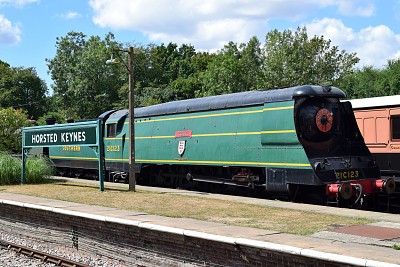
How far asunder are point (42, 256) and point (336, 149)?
26.7ft

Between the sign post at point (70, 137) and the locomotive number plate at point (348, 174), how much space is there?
8164mm

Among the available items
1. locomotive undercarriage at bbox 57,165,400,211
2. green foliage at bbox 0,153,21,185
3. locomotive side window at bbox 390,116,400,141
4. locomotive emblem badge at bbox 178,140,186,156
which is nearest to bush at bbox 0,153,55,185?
green foliage at bbox 0,153,21,185

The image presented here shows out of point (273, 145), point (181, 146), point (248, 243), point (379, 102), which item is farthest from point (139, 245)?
point (379, 102)

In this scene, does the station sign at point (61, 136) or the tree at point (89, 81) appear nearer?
the station sign at point (61, 136)

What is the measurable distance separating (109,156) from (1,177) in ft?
14.9

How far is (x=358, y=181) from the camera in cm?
1378

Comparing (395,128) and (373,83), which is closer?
(395,128)

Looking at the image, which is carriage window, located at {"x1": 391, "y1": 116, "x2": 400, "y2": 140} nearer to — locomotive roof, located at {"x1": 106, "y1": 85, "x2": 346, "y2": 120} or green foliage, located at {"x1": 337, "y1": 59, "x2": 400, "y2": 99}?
locomotive roof, located at {"x1": 106, "y1": 85, "x2": 346, "y2": 120}

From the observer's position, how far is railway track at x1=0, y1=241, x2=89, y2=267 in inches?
405

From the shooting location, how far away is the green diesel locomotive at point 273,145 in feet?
45.4

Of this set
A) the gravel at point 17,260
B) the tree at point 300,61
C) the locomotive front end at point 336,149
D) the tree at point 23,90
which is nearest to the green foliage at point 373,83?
the tree at point 300,61

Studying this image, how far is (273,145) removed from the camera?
14.6 m

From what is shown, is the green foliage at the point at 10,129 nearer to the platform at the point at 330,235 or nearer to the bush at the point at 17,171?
the bush at the point at 17,171

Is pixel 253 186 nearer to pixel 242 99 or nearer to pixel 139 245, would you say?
pixel 242 99
